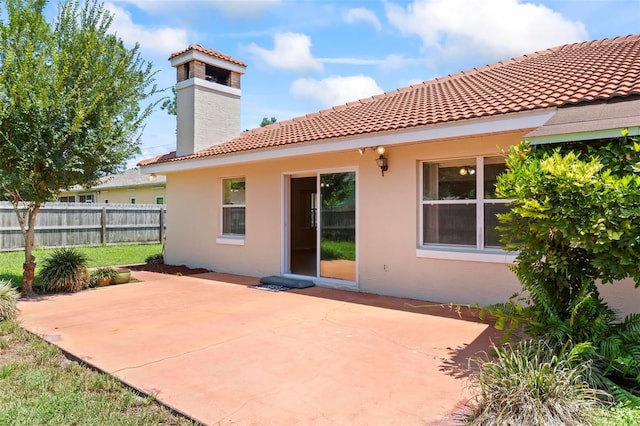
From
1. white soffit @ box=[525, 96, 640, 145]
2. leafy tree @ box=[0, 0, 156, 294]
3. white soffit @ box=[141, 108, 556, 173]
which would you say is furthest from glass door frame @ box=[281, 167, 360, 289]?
white soffit @ box=[525, 96, 640, 145]

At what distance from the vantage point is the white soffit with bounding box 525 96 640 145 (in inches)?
176

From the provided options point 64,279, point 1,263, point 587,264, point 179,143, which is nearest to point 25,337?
point 64,279

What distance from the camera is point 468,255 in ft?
24.1

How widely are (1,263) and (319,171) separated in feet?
37.8

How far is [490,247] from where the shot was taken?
7.32 metres

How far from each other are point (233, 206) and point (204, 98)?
4.04m

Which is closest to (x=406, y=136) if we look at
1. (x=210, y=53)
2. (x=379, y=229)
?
(x=379, y=229)

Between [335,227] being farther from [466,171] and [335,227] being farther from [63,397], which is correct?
[63,397]

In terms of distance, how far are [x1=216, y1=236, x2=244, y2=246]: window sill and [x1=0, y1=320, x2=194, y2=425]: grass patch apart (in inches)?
260

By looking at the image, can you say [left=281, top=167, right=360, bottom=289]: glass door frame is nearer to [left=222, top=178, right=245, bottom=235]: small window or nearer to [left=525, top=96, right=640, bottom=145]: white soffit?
[left=222, top=178, right=245, bottom=235]: small window

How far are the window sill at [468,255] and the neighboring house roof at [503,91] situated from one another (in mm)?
2360

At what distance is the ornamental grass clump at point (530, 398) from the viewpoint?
121 inches

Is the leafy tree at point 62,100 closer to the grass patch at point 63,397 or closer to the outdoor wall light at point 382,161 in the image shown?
the grass patch at point 63,397

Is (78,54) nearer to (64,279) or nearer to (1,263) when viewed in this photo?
(64,279)
